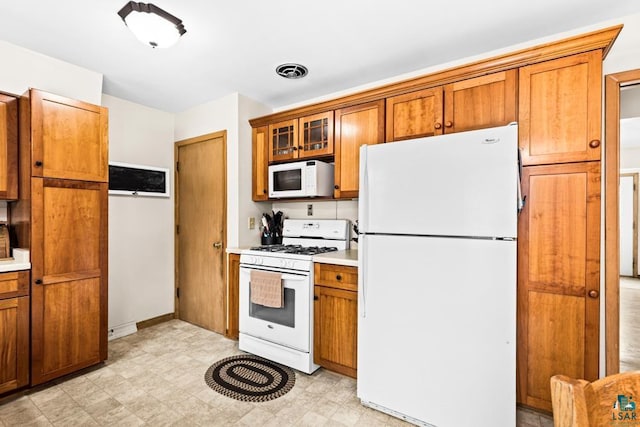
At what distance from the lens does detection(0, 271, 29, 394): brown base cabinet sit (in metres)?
2.05

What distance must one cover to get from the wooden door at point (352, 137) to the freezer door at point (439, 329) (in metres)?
0.80

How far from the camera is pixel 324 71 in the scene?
2678 millimetres

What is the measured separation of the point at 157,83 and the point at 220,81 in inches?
23.2

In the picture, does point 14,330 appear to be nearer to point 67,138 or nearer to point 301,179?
point 67,138

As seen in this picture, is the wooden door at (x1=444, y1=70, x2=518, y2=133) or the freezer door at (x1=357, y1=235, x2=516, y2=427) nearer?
the freezer door at (x1=357, y1=235, x2=516, y2=427)

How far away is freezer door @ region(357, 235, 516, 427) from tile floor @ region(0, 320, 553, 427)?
0.92 ft

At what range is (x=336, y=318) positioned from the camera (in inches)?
93.6

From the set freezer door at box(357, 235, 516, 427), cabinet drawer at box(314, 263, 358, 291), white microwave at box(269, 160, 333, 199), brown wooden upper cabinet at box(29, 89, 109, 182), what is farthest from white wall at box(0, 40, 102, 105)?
freezer door at box(357, 235, 516, 427)

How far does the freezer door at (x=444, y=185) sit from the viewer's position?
Result: 162cm

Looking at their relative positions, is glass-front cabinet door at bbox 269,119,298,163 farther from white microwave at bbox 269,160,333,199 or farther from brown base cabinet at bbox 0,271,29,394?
brown base cabinet at bbox 0,271,29,394

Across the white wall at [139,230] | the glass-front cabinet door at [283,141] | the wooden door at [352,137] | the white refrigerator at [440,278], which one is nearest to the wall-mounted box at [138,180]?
the white wall at [139,230]

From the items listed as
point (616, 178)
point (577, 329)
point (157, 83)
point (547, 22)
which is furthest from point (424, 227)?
point (157, 83)

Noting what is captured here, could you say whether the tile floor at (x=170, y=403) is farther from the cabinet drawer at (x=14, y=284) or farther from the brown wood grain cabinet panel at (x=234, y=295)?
the cabinet drawer at (x=14, y=284)

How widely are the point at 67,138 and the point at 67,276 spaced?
102cm
